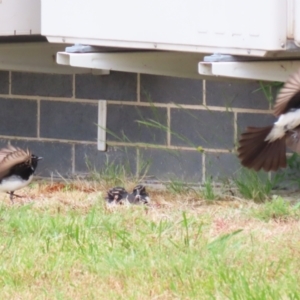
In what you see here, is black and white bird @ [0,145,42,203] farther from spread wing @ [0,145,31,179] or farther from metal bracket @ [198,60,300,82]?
metal bracket @ [198,60,300,82]

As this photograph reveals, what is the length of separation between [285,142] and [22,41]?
243 cm

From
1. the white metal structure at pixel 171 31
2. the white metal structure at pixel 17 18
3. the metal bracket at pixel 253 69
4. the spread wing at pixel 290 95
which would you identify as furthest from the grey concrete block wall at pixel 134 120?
the spread wing at pixel 290 95

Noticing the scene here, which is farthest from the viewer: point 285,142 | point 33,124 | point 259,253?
point 33,124

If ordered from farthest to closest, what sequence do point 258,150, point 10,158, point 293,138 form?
point 10,158, point 258,150, point 293,138

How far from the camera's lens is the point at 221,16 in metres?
5.58

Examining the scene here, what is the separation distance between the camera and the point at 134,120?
771cm

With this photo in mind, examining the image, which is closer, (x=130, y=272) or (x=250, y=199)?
(x=130, y=272)

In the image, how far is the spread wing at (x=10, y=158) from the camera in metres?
7.18

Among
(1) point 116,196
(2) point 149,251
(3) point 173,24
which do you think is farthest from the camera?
(1) point 116,196

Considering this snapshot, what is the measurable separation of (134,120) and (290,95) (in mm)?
2173

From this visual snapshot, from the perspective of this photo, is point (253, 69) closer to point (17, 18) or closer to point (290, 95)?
point (290, 95)

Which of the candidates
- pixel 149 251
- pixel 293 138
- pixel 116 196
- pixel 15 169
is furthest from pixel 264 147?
pixel 15 169

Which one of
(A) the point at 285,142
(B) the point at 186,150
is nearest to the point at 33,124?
(B) the point at 186,150

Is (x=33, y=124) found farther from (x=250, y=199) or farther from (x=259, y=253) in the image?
(x=259, y=253)
